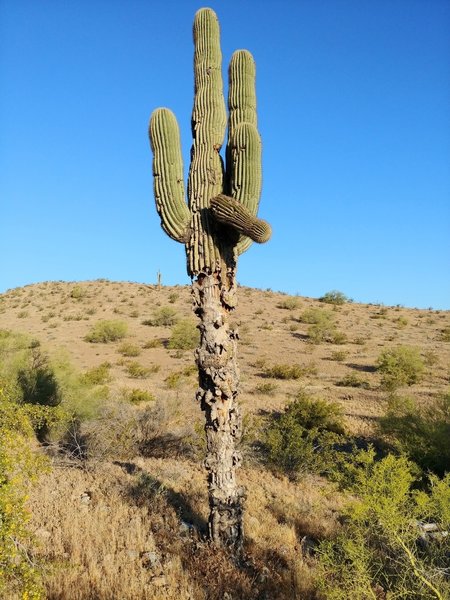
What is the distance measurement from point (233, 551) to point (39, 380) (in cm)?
734

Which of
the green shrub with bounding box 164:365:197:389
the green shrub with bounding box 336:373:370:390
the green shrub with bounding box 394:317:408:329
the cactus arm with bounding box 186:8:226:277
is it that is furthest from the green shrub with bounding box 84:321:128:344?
the cactus arm with bounding box 186:8:226:277

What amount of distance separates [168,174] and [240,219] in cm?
138

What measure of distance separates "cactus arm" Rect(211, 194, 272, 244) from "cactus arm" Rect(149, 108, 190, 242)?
0.61 m

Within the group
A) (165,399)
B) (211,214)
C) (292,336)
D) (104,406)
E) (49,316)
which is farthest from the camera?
(49,316)

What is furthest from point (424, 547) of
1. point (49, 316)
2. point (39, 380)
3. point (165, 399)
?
point (49, 316)

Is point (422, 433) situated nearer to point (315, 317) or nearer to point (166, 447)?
point (166, 447)

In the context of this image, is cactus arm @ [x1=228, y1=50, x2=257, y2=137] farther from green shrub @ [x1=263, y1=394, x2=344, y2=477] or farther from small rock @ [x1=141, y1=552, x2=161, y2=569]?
green shrub @ [x1=263, y1=394, x2=344, y2=477]

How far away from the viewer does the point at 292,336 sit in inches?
1057

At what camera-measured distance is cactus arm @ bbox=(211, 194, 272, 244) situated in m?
4.91

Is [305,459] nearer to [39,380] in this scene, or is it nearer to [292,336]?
[39,380]

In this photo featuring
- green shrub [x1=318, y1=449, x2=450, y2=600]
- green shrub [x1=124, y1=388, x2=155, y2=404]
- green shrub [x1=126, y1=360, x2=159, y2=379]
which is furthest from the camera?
green shrub [x1=126, y1=360, x2=159, y2=379]

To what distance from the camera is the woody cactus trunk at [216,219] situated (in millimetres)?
5000

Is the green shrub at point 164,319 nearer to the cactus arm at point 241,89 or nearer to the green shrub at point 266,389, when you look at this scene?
the green shrub at point 266,389

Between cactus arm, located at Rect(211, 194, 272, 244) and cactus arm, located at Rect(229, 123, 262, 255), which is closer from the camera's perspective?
cactus arm, located at Rect(211, 194, 272, 244)
